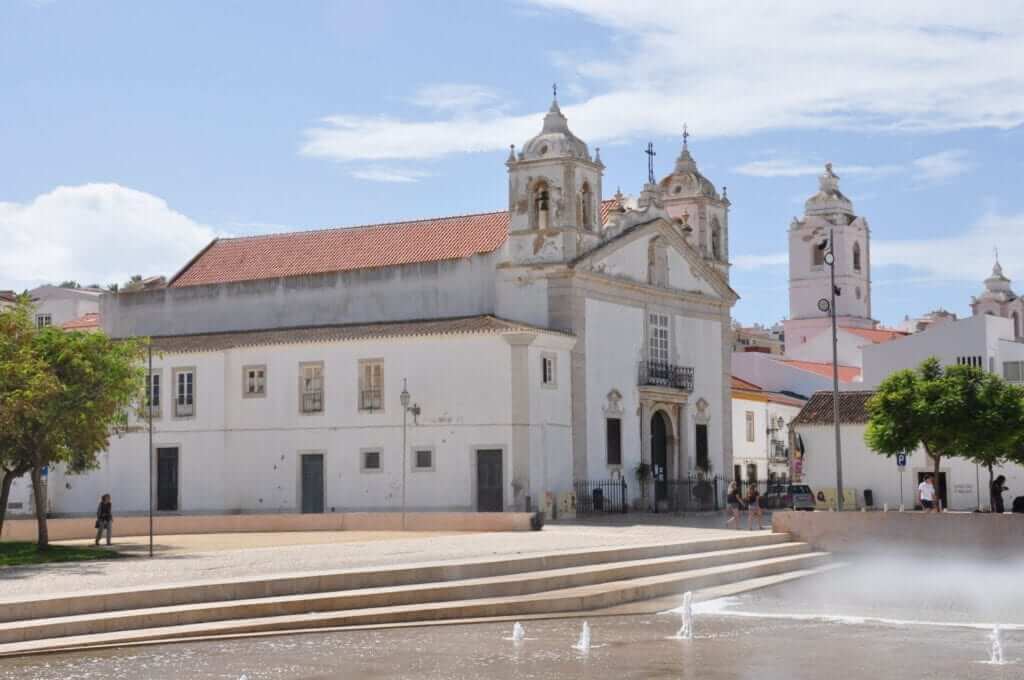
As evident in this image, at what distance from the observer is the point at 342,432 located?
41.4m

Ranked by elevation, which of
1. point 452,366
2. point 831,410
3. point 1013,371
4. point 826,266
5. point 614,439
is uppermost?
point 826,266

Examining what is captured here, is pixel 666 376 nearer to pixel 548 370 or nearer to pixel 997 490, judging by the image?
pixel 548 370

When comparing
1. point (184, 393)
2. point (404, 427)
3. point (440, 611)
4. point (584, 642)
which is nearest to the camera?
point (584, 642)

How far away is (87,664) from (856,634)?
9.01 m

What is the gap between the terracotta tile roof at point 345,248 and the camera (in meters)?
45.2

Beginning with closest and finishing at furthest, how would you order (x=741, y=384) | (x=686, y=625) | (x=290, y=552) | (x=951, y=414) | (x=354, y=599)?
(x=686, y=625) → (x=354, y=599) → (x=290, y=552) → (x=951, y=414) → (x=741, y=384)

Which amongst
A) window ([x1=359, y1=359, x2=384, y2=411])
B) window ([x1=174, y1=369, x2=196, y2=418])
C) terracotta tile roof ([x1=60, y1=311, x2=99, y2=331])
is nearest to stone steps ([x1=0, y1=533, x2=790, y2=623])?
window ([x1=359, y1=359, x2=384, y2=411])

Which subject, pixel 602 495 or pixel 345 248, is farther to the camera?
pixel 345 248

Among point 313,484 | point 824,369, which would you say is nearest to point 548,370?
point 313,484

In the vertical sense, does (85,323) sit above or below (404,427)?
above

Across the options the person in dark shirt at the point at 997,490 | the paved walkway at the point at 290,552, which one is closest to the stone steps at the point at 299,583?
the paved walkway at the point at 290,552

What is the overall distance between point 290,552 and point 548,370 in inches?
612

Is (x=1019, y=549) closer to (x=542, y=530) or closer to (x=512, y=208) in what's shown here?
(x=542, y=530)

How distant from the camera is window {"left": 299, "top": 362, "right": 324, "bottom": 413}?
4184 cm
